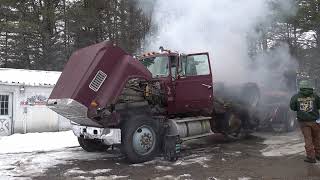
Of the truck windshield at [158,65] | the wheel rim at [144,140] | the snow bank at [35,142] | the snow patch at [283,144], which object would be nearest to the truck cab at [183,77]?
the truck windshield at [158,65]

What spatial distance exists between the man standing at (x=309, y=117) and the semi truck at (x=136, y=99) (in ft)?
9.51

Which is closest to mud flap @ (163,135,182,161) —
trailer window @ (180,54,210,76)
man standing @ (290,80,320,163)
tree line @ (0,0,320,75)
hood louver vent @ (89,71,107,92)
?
trailer window @ (180,54,210,76)

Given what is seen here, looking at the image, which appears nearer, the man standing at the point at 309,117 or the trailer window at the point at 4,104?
the man standing at the point at 309,117

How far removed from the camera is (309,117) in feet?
31.0

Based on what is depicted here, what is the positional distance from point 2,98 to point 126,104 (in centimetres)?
862

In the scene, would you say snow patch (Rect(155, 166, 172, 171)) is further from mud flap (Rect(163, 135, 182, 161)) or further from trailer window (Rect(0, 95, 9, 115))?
trailer window (Rect(0, 95, 9, 115))

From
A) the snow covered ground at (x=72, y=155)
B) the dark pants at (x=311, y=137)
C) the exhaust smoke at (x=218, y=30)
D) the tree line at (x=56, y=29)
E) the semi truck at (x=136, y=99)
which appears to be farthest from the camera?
the tree line at (x=56, y=29)

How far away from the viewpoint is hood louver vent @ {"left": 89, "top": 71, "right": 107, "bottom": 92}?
9.71 m

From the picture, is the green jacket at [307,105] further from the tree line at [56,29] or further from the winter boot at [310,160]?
the tree line at [56,29]

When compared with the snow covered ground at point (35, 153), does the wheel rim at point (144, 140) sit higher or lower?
higher

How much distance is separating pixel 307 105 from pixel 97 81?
15.2 feet

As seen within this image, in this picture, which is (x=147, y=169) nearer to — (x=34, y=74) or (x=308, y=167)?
(x=308, y=167)

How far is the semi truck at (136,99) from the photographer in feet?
32.2

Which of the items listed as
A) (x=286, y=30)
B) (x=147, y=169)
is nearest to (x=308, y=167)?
(x=147, y=169)
